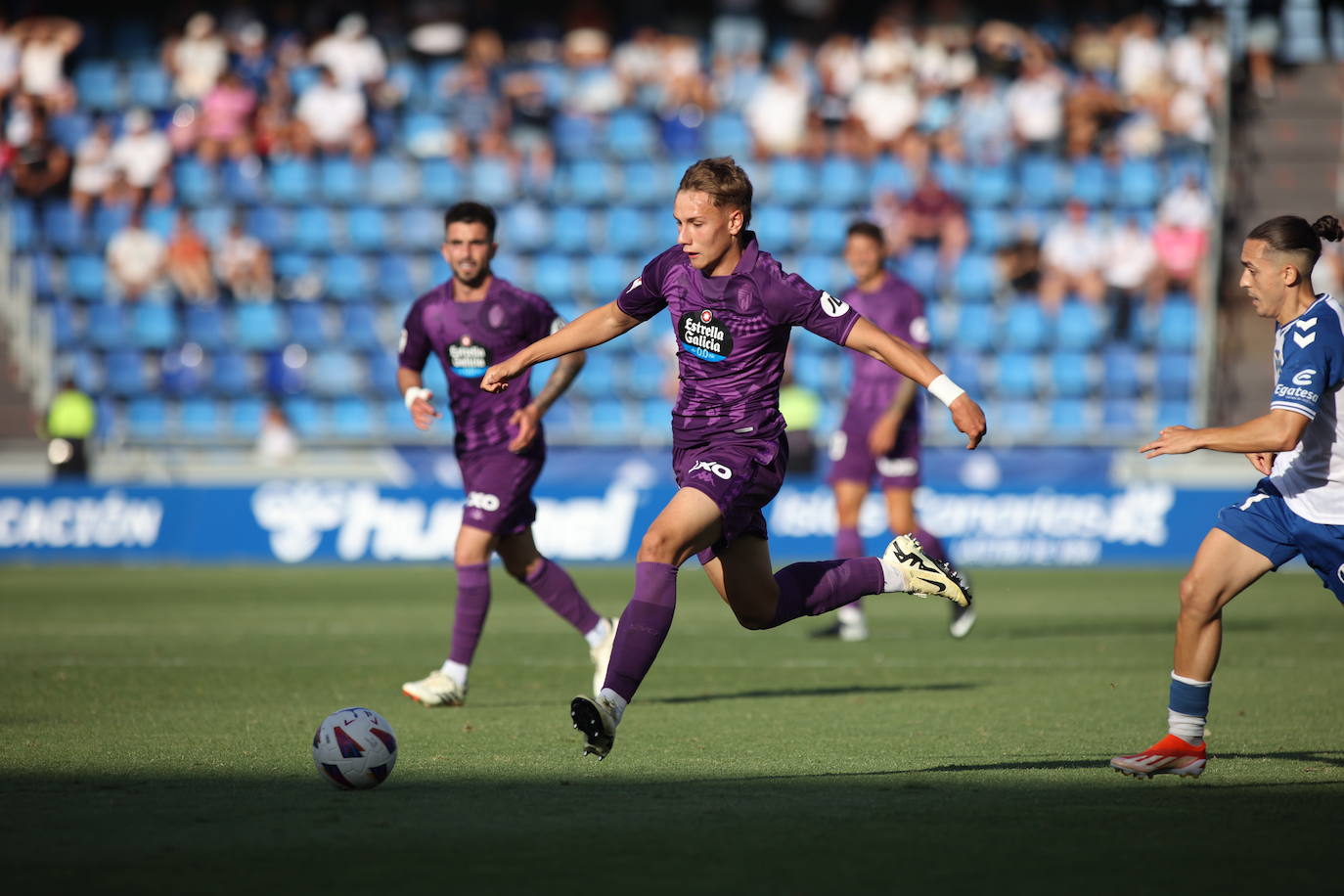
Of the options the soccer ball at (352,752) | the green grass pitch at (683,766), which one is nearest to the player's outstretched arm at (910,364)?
the green grass pitch at (683,766)

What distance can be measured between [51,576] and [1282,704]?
12822mm

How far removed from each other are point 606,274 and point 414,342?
44.6 feet

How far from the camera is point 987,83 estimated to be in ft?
76.8

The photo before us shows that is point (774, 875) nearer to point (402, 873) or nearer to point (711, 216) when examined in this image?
point (402, 873)

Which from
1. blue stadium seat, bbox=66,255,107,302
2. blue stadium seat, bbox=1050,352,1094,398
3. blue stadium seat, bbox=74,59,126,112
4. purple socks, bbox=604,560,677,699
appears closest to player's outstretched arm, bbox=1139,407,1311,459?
purple socks, bbox=604,560,677,699

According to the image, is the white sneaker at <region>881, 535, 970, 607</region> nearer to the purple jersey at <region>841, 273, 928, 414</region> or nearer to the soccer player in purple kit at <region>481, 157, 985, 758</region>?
the soccer player in purple kit at <region>481, 157, 985, 758</region>

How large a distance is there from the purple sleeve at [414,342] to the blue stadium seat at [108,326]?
46.5 feet

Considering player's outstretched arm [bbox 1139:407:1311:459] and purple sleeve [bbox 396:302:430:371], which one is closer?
player's outstretched arm [bbox 1139:407:1311:459]

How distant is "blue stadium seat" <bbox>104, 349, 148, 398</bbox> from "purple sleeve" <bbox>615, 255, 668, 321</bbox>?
16.6 metres

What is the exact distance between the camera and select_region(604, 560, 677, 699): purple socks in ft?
19.3

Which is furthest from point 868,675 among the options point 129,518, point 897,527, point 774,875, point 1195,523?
point 129,518

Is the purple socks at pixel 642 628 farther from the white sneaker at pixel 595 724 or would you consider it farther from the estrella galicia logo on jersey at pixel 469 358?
the estrella galicia logo on jersey at pixel 469 358

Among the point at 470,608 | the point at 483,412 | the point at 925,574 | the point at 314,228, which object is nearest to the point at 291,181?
the point at 314,228

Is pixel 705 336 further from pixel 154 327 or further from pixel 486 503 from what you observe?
pixel 154 327
